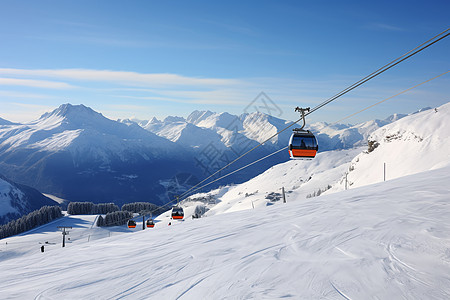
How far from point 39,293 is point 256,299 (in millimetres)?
5683

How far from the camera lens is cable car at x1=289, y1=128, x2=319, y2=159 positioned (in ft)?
47.1

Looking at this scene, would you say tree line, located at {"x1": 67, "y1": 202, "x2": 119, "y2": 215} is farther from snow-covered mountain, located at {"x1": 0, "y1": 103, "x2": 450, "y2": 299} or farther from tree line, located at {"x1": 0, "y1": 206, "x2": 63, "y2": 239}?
snow-covered mountain, located at {"x1": 0, "y1": 103, "x2": 450, "y2": 299}

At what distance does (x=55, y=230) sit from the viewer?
404 ft

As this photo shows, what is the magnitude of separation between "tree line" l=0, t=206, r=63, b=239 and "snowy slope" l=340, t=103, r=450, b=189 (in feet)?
397

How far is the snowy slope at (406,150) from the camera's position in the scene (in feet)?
174

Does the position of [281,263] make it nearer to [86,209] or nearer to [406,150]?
[406,150]

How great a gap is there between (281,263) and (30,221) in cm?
14496

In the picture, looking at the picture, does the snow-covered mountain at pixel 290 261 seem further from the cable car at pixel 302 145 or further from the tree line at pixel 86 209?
the tree line at pixel 86 209

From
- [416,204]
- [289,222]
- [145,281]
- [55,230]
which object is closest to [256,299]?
[145,281]

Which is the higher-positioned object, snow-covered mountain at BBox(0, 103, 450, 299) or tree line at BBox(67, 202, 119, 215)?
snow-covered mountain at BBox(0, 103, 450, 299)

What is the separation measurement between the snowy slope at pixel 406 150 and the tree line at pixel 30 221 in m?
121

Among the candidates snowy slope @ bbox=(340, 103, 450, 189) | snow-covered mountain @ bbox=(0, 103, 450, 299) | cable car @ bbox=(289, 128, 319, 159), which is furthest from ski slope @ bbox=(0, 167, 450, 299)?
snowy slope @ bbox=(340, 103, 450, 189)

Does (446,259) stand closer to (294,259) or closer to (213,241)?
(294,259)

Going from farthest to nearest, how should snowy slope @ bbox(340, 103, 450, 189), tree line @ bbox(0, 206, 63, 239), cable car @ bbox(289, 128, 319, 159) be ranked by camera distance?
tree line @ bbox(0, 206, 63, 239), snowy slope @ bbox(340, 103, 450, 189), cable car @ bbox(289, 128, 319, 159)
